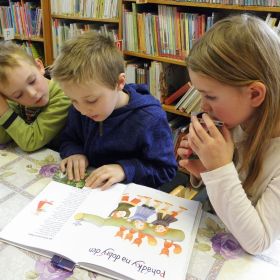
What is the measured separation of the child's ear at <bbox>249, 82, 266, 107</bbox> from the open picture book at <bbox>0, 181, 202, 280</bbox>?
0.29 m

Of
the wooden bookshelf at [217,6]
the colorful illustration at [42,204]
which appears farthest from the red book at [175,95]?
the colorful illustration at [42,204]

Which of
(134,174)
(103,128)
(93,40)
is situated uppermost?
(93,40)

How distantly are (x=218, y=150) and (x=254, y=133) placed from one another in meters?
0.11

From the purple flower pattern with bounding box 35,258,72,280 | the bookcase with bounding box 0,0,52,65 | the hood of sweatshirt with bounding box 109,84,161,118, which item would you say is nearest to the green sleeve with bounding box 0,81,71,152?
the hood of sweatshirt with bounding box 109,84,161,118

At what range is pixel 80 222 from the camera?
72cm

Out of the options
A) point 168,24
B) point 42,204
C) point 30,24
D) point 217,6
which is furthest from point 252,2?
point 30,24

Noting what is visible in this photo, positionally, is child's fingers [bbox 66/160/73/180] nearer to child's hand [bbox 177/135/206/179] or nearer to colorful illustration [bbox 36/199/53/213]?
colorful illustration [bbox 36/199/53/213]

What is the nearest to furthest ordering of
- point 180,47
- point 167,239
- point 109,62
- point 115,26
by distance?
1. point 167,239
2. point 109,62
3. point 180,47
4. point 115,26

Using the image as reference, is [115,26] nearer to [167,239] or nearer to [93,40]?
[93,40]

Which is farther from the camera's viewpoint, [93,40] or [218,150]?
[93,40]

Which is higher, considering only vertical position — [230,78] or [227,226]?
[230,78]

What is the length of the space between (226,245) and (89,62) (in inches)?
23.9

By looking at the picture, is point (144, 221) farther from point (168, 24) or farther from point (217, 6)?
point (168, 24)

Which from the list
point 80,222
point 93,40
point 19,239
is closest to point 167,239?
point 80,222
